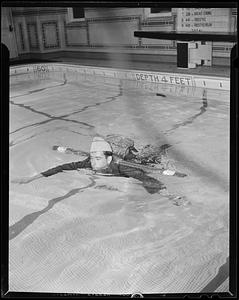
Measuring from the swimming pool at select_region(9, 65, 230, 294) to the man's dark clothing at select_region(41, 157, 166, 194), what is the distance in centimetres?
5

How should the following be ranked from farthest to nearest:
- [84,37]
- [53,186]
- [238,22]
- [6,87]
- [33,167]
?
[84,37], [33,167], [53,186], [6,87], [238,22]

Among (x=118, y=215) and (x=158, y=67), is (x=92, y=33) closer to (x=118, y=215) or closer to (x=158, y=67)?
(x=158, y=67)

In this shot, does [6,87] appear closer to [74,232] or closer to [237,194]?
[237,194]

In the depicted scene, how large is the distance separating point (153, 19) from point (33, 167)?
→ 163 inches

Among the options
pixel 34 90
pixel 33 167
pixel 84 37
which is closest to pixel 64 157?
pixel 33 167

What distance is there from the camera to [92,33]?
6.63 metres

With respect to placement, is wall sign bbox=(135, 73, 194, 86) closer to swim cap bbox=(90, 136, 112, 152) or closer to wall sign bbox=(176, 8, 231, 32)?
wall sign bbox=(176, 8, 231, 32)

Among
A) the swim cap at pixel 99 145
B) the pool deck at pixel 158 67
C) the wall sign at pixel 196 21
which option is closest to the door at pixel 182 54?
the pool deck at pixel 158 67

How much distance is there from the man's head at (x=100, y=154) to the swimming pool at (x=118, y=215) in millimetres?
56

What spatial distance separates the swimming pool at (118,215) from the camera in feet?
3.28

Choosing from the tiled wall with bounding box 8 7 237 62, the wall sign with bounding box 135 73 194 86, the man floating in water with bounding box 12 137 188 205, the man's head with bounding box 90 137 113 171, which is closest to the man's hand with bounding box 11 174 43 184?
the man floating in water with bounding box 12 137 188 205

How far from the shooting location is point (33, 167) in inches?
74.4

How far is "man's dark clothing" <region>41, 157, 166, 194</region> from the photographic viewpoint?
165 centimetres

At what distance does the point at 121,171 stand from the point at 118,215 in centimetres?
46
